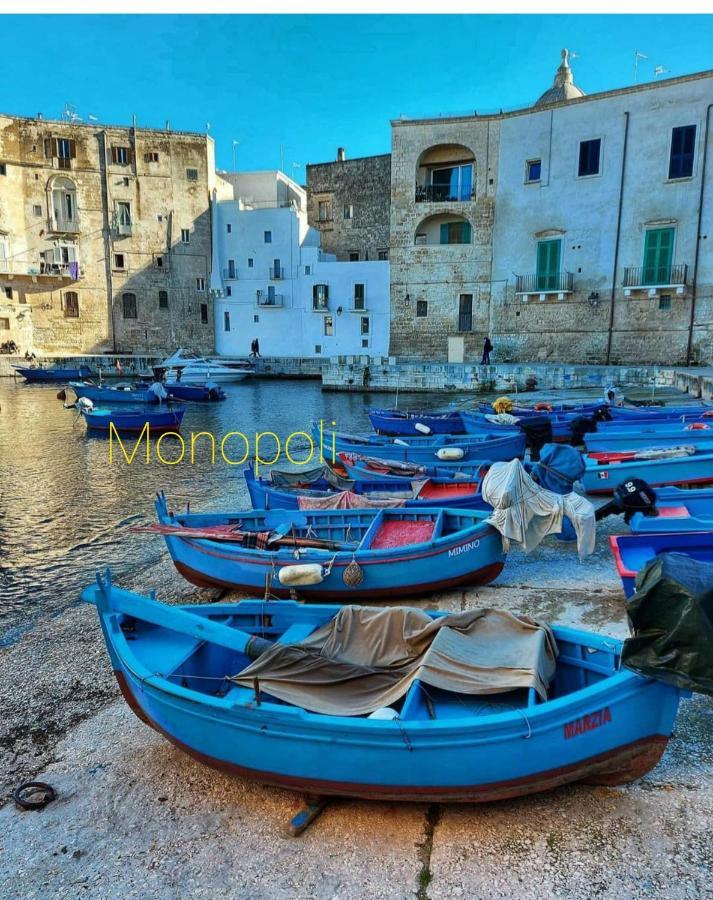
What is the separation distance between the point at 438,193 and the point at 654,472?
1110 inches

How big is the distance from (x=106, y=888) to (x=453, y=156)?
116 ft

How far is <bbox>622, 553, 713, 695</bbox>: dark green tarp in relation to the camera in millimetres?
3213

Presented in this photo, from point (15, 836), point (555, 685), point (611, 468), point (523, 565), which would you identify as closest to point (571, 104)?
point (611, 468)

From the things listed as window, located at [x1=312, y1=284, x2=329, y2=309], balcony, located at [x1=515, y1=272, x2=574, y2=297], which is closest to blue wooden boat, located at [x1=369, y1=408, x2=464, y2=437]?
balcony, located at [x1=515, y1=272, x2=574, y2=297]

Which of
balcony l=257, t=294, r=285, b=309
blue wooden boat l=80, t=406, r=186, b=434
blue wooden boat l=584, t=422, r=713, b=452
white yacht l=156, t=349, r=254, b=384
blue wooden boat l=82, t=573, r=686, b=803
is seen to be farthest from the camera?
balcony l=257, t=294, r=285, b=309

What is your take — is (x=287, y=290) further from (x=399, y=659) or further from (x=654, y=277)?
(x=399, y=659)

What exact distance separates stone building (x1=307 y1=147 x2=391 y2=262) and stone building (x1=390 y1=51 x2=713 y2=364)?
8.53m

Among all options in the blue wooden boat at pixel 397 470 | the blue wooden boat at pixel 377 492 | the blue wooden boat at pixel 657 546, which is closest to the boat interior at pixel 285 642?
the blue wooden boat at pixel 657 546

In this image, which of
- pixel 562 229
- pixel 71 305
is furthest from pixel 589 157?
pixel 71 305

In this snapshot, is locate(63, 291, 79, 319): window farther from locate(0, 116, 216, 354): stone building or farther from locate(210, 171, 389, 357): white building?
locate(210, 171, 389, 357): white building

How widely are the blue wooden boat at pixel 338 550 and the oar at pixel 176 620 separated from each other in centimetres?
164

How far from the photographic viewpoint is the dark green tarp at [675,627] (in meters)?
3.21

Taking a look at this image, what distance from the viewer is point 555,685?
158 inches

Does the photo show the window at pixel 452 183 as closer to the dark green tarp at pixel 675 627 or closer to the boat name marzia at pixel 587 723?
the dark green tarp at pixel 675 627
